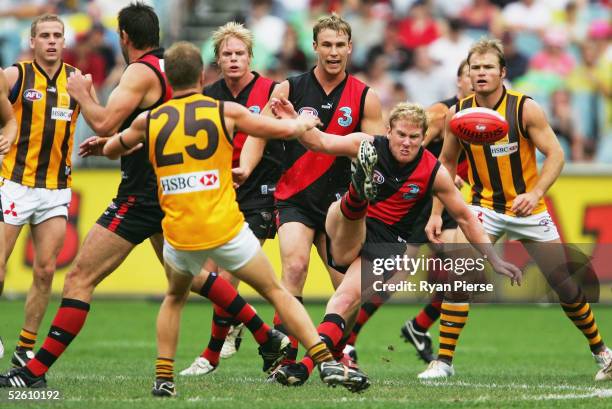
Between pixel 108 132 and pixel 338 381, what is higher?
pixel 108 132

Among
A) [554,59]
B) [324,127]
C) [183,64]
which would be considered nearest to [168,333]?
[183,64]

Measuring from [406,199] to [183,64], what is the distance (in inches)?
89.5

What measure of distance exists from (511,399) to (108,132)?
10.6 ft

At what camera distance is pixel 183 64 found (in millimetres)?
6738

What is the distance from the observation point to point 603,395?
7.47 m

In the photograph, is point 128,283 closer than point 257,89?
No

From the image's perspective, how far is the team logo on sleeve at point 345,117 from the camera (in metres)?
8.66

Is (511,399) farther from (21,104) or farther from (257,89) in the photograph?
(21,104)

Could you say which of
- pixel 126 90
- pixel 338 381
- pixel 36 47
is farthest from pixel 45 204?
pixel 338 381

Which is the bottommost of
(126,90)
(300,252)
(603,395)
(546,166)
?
(603,395)

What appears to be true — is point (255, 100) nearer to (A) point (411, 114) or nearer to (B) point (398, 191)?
(B) point (398, 191)

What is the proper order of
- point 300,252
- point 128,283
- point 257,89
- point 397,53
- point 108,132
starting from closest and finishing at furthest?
point 108,132, point 300,252, point 257,89, point 128,283, point 397,53

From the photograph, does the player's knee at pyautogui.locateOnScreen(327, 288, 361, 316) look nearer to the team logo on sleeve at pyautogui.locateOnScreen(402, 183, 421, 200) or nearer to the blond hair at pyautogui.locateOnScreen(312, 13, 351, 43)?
the team logo on sleeve at pyautogui.locateOnScreen(402, 183, 421, 200)

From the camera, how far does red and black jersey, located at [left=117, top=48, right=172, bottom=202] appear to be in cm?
766
